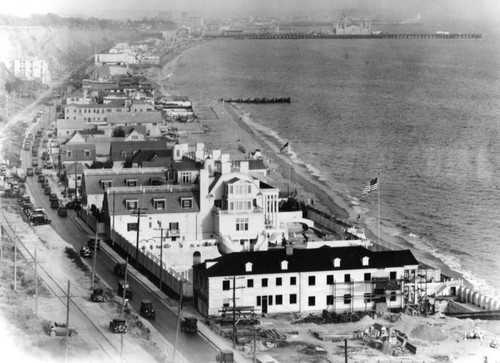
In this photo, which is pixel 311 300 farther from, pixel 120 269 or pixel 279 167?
pixel 279 167

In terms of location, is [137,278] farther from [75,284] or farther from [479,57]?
[479,57]

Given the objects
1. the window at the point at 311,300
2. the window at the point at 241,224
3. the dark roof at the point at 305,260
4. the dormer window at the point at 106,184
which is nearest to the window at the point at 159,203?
the window at the point at 241,224

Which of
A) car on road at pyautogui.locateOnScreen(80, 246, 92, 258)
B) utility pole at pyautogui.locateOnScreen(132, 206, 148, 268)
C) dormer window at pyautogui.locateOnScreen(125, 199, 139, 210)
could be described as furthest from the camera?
dormer window at pyautogui.locateOnScreen(125, 199, 139, 210)

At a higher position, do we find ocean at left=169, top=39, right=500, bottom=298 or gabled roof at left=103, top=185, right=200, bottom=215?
gabled roof at left=103, top=185, right=200, bottom=215

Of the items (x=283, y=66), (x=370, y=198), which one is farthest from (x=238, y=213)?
(x=283, y=66)

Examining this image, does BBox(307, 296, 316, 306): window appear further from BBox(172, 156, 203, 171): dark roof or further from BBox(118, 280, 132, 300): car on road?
BBox(172, 156, 203, 171): dark roof

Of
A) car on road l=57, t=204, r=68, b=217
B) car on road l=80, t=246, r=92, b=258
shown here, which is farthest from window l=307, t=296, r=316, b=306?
car on road l=57, t=204, r=68, b=217

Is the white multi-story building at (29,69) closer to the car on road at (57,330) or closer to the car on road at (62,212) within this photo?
the car on road at (62,212)
